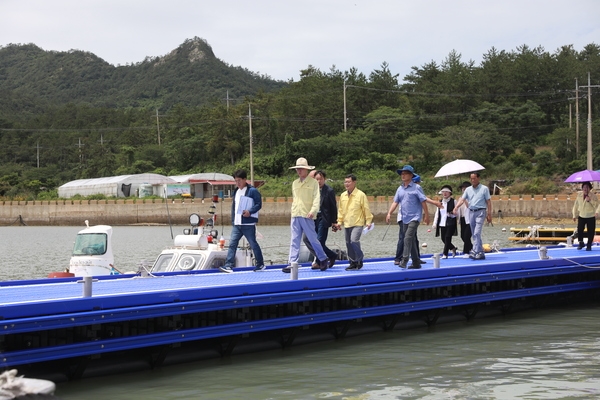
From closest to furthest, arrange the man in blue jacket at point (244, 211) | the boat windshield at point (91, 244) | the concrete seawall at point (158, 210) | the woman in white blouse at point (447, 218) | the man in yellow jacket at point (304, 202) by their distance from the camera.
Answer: the man in yellow jacket at point (304, 202) < the man in blue jacket at point (244, 211) < the boat windshield at point (91, 244) < the woman in white blouse at point (447, 218) < the concrete seawall at point (158, 210)

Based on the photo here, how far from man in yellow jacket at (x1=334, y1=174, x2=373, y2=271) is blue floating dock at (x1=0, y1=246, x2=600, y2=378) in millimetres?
362

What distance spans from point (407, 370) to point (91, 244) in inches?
301

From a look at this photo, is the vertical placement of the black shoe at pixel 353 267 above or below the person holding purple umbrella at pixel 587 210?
below

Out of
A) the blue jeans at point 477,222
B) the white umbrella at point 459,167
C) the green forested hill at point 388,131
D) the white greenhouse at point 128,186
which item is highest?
the green forested hill at point 388,131

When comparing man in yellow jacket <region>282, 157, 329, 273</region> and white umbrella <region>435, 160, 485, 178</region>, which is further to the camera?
white umbrella <region>435, 160, 485, 178</region>

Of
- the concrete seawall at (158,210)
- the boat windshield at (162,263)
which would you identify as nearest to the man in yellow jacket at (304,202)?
the boat windshield at (162,263)

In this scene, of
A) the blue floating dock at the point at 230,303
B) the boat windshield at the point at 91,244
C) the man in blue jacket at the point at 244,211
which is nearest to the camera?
the blue floating dock at the point at 230,303

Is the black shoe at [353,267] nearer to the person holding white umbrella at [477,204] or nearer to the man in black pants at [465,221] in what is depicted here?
the person holding white umbrella at [477,204]

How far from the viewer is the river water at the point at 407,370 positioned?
9594 millimetres

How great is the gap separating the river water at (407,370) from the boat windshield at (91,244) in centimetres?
560

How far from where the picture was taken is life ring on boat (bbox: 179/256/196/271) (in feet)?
47.8

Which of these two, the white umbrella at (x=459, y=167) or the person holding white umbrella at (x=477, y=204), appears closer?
the person holding white umbrella at (x=477, y=204)

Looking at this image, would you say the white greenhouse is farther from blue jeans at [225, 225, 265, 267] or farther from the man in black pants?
blue jeans at [225, 225, 265, 267]

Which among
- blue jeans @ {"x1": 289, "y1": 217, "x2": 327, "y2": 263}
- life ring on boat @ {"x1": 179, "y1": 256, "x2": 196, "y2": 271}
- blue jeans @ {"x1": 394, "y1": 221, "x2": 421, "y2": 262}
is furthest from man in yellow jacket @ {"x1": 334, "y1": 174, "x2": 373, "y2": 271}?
life ring on boat @ {"x1": 179, "y1": 256, "x2": 196, "y2": 271}
